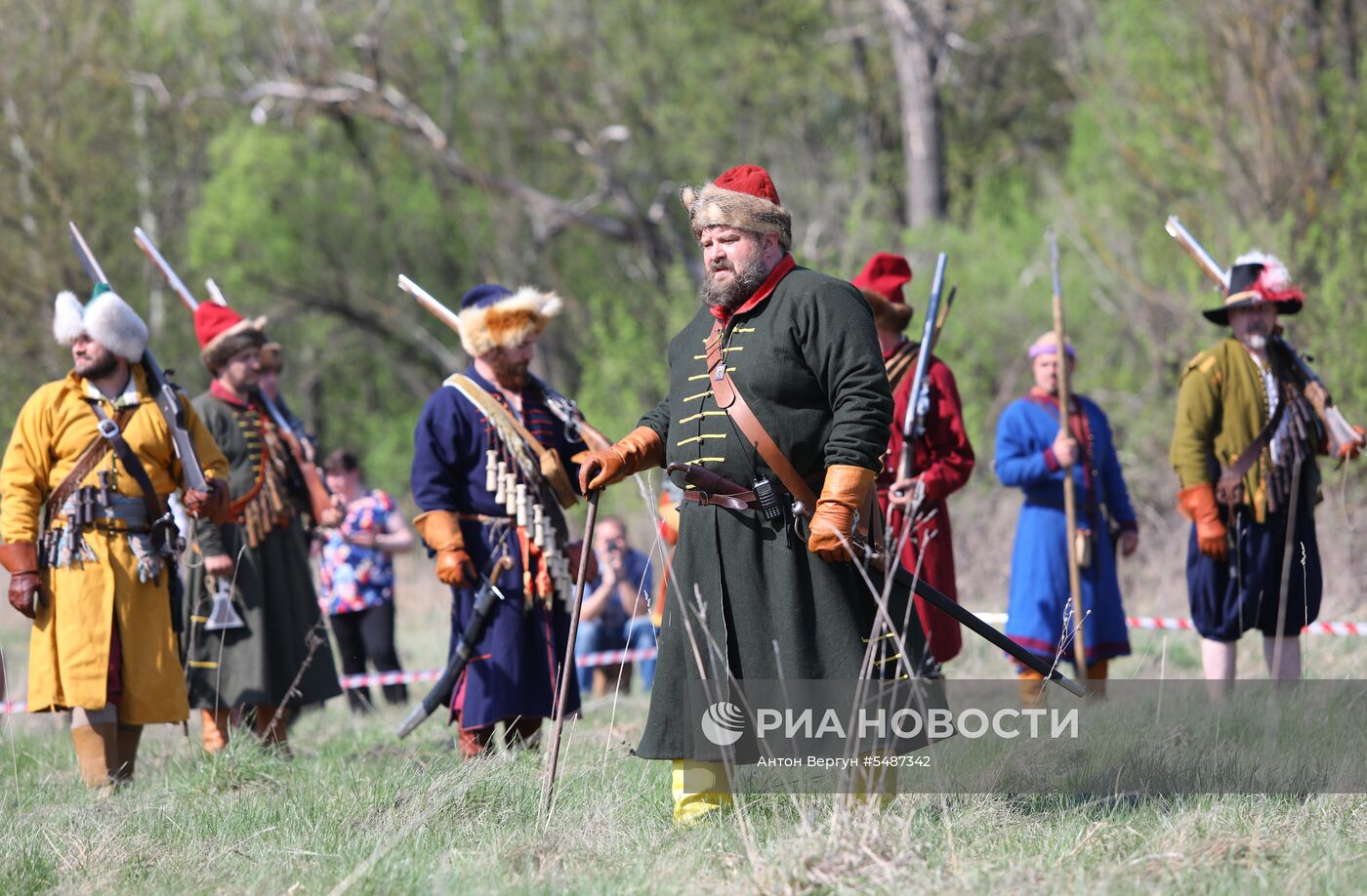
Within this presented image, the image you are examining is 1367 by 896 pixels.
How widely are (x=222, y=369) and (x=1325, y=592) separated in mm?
7660

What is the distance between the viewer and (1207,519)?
7.23 meters

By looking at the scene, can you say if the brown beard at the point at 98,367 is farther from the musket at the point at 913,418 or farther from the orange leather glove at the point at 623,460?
the musket at the point at 913,418

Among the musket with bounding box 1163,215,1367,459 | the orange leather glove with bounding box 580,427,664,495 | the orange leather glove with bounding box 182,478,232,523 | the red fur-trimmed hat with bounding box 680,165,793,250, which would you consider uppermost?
the red fur-trimmed hat with bounding box 680,165,793,250

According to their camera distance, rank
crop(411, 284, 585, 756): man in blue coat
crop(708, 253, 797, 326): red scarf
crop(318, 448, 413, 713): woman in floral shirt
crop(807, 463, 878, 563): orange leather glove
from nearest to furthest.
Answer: crop(807, 463, 878, 563): orange leather glove → crop(708, 253, 797, 326): red scarf → crop(411, 284, 585, 756): man in blue coat → crop(318, 448, 413, 713): woman in floral shirt

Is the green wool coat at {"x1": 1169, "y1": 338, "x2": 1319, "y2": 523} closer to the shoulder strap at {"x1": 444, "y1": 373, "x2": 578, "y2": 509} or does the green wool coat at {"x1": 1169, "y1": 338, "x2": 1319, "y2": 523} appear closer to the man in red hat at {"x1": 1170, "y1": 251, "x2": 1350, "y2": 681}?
the man in red hat at {"x1": 1170, "y1": 251, "x2": 1350, "y2": 681}

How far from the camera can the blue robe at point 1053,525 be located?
7.80 meters

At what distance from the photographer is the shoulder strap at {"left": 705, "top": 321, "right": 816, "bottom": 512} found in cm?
459

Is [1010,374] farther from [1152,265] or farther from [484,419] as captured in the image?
[484,419]

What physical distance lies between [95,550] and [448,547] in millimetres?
1340

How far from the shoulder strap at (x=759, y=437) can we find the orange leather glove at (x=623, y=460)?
35cm

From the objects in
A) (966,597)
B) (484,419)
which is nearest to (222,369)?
(484,419)

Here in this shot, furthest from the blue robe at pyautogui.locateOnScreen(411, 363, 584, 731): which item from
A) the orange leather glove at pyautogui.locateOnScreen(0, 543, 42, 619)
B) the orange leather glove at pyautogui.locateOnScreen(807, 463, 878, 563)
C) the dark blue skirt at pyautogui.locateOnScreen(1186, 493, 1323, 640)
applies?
the dark blue skirt at pyautogui.locateOnScreen(1186, 493, 1323, 640)

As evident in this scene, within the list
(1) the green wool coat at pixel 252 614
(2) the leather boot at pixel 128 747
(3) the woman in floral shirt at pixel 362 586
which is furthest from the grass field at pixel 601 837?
(3) the woman in floral shirt at pixel 362 586

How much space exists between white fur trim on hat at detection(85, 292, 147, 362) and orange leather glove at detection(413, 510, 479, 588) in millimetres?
1325
